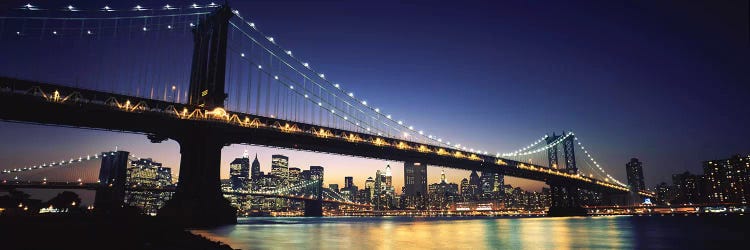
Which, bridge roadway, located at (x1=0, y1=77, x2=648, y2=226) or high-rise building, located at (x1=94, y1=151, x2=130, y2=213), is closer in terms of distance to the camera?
bridge roadway, located at (x1=0, y1=77, x2=648, y2=226)

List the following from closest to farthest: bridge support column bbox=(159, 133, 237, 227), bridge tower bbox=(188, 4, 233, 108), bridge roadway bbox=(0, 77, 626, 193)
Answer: bridge roadway bbox=(0, 77, 626, 193), bridge support column bbox=(159, 133, 237, 227), bridge tower bbox=(188, 4, 233, 108)

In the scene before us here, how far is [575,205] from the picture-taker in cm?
9225

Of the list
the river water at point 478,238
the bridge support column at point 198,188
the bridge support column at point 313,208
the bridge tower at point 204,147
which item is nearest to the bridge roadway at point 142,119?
the bridge tower at point 204,147

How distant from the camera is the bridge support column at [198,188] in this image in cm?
3359

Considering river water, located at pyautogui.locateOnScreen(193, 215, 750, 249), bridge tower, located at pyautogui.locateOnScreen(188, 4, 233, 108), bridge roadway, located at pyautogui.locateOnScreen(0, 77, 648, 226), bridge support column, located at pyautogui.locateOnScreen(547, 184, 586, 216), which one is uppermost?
bridge tower, located at pyautogui.locateOnScreen(188, 4, 233, 108)

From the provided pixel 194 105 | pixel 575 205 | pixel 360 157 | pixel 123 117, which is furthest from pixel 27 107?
pixel 575 205

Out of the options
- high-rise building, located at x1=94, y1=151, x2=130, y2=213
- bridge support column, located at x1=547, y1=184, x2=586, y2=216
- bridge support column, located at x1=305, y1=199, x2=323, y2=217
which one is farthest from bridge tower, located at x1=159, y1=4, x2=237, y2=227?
bridge support column, located at x1=305, y1=199, x2=323, y2=217

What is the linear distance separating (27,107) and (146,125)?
23.8 feet

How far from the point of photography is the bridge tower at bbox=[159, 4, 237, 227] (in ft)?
111

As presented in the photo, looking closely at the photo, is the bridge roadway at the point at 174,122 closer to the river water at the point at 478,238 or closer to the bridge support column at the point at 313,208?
the river water at the point at 478,238

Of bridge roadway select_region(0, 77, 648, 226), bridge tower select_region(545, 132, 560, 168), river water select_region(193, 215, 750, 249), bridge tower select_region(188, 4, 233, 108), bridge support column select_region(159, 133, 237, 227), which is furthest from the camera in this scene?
bridge tower select_region(545, 132, 560, 168)

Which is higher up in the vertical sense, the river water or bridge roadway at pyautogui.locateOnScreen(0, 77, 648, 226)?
bridge roadway at pyautogui.locateOnScreen(0, 77, 648, 226)

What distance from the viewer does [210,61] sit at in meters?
39.2

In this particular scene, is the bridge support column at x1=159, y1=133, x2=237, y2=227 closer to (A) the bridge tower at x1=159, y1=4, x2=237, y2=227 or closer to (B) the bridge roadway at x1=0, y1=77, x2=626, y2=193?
(A) the bridge tower at x1=159, y1=4, x2=237, y2=227
